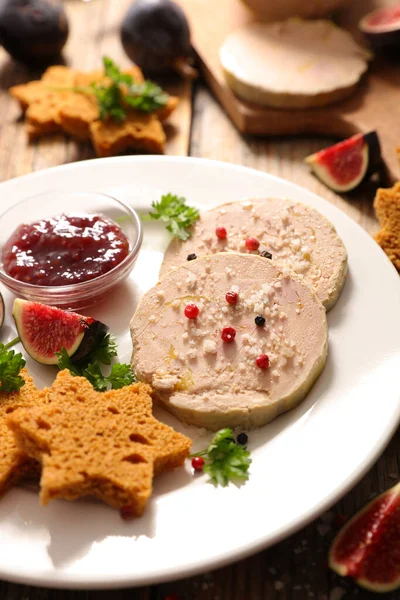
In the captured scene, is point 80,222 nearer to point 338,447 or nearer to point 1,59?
point 338,447

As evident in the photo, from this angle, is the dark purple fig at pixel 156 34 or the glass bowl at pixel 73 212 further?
the dark purple fig at pixel 156 34

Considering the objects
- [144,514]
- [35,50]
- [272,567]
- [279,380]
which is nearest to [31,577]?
[144,514]

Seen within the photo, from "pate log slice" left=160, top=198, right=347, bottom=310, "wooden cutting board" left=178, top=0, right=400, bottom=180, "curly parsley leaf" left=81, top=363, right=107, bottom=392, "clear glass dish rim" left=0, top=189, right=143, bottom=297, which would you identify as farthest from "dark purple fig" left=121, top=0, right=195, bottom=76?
"curly parsley leaf" left=81, top=363, right=107, bottom=392

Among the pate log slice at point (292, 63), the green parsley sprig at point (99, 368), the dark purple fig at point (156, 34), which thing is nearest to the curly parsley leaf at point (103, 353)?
the green parsley sprig at point (99, 368)

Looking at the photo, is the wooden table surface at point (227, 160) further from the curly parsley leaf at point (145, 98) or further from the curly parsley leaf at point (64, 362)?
the curly parsley leaf at point (64, 362)

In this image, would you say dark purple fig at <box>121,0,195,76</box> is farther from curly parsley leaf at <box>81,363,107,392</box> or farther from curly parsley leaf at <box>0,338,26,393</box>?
curly parsley leaf at <box>0,338,26,393</box>

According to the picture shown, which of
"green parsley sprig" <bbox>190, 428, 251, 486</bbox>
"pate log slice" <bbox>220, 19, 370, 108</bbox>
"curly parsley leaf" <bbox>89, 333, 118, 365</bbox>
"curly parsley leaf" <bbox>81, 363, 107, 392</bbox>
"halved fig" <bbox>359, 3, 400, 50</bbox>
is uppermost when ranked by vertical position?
"halved fig" <bbox>359, 3, 400, 50</bbox>

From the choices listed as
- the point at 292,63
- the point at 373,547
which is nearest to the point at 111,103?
the point at 292,63
